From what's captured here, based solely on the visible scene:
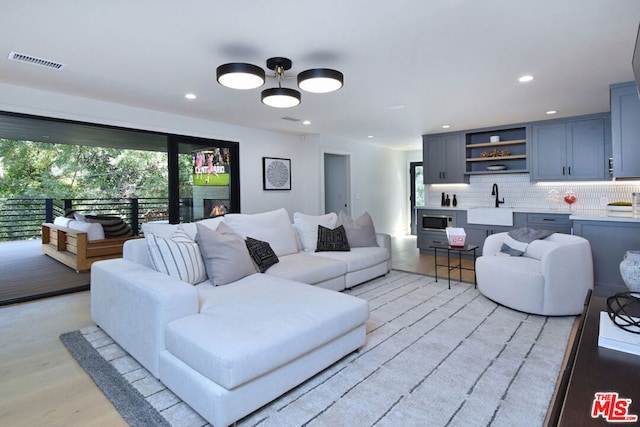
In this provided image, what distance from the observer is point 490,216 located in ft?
18.5

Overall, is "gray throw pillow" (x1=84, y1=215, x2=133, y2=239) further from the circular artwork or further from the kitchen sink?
the kitchen sink

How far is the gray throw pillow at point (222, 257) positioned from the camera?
8.82 ft

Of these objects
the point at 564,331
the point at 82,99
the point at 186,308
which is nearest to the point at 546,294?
the point at 564,331

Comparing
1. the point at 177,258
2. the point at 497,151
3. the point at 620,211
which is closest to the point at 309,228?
the point at 177,258

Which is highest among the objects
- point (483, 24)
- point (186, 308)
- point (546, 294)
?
point (483, 24)

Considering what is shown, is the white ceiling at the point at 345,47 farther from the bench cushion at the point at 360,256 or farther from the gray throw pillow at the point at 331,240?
the bench cushion at the point at 360,256

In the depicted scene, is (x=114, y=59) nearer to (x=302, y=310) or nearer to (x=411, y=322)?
(x=302, y=310)

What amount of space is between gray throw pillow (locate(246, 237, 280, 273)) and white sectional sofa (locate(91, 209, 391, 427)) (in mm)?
129

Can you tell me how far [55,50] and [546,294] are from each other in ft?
15.2

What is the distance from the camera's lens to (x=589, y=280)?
3057 mm

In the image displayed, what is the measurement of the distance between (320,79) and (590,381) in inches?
97.6

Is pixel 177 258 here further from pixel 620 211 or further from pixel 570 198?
pixel 570 198

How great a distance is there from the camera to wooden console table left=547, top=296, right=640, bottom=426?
868mm

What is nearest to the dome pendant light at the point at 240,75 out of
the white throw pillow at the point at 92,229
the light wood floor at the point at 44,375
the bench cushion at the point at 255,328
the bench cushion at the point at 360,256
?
the bench cushion at the point at 255,328
